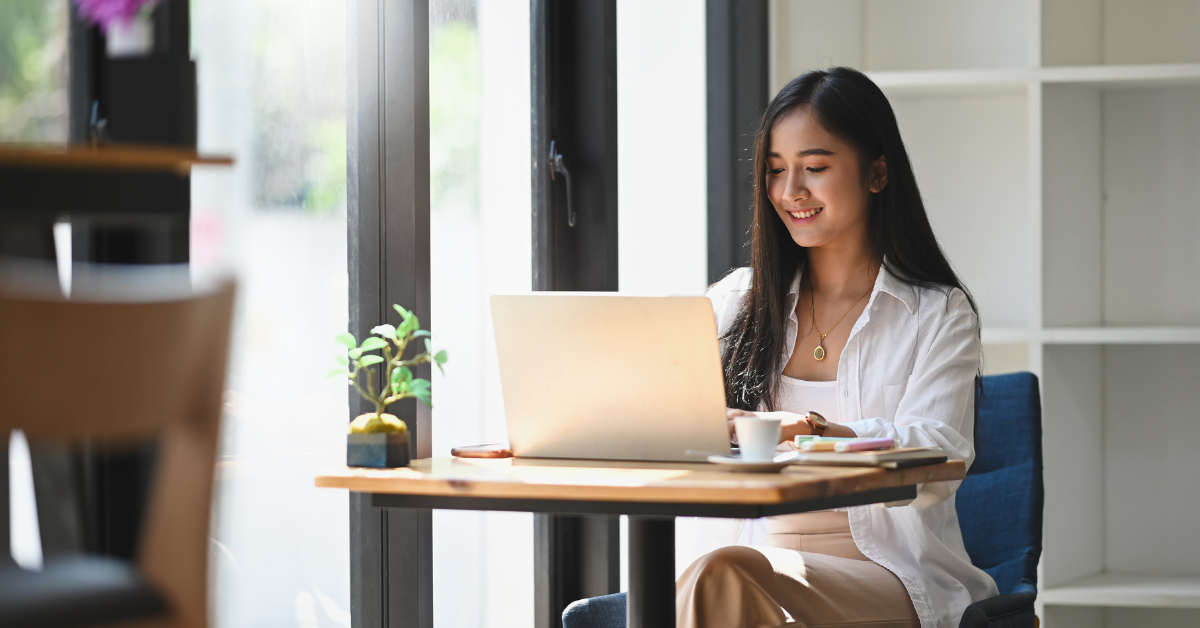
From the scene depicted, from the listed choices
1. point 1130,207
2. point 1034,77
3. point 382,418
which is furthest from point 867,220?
point 1130,207

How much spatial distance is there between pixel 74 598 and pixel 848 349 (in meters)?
1.57

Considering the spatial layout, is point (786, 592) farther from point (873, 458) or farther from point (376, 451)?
point (376, 451)

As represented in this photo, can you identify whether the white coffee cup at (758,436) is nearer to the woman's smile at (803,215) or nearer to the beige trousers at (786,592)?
the beige trousers at (786,592)

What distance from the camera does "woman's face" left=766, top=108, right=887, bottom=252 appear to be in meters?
2.29

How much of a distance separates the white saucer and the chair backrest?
32.8 inches

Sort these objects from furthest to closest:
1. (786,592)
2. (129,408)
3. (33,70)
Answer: (786,592), (33,70), (129,408)

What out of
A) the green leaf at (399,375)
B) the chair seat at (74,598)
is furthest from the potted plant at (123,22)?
the chair seat at (74,598)

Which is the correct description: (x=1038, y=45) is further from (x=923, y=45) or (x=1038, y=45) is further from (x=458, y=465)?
(x=458, y=465)

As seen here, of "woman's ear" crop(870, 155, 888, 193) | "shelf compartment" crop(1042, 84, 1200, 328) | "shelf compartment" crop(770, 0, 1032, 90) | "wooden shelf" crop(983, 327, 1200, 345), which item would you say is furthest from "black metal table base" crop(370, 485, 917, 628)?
"shelf compartment" crop(770, 0, 1032, 90)

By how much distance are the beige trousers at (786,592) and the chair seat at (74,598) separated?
100 cm

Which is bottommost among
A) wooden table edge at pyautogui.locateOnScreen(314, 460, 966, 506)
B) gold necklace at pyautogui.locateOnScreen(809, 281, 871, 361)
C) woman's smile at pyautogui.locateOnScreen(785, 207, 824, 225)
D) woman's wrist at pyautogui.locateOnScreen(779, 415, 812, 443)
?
wooden table edge at pyautogui.locateOnScreen(314, 460, 966, 506)

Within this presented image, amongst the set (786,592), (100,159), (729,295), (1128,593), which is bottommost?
(1128,593)

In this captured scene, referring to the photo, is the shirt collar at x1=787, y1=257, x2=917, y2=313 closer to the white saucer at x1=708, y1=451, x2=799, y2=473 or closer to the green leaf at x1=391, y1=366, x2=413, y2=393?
the white saucer at x1=708, y1=451, x2=799, y2=473

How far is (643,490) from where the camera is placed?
4.66ft
